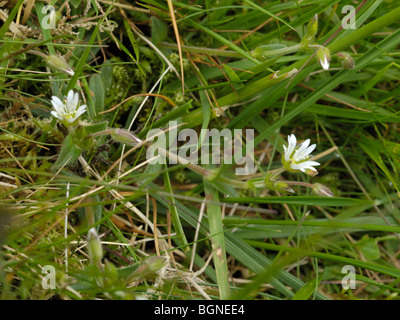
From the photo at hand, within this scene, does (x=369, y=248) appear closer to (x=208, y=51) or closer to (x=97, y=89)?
(x=208, y=51)

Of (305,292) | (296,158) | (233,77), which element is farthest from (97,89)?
(305,292)

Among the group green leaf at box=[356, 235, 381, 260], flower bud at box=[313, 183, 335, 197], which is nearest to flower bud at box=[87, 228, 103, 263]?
flower bud at box=[313, 183, 335, 197]

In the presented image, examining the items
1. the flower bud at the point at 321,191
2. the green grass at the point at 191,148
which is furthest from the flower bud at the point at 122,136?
the flower bud at the point at 321,191

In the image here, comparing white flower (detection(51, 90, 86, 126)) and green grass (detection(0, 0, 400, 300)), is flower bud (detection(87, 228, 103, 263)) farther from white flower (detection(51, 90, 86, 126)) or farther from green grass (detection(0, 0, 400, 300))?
white flower (detection(51, 90, 86, 126))

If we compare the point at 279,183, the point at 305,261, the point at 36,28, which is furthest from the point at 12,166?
the point at 305,261

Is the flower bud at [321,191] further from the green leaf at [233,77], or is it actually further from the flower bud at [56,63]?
the flower bud at [56,63]
